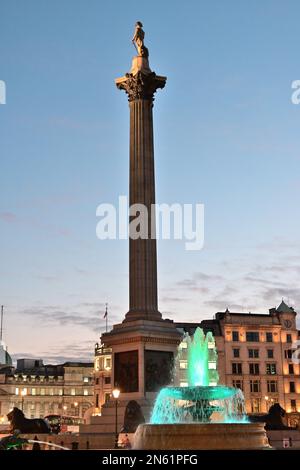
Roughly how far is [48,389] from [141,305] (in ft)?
355

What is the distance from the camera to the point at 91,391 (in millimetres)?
160625

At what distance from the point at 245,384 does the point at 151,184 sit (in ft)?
175

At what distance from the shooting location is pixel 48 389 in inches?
6161

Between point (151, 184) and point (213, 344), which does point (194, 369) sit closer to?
point (151, 184)

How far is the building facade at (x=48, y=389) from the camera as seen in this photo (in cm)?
15050

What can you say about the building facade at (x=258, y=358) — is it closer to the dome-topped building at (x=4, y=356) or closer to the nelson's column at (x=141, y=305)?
the nelson's column at (x=141, y=305)

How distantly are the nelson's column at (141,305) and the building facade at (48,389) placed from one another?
10156 cm

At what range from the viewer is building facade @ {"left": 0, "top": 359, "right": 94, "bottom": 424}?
150 m

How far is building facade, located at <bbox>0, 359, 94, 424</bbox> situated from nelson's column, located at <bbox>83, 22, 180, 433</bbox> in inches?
3998

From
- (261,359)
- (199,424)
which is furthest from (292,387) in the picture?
(199,424)
